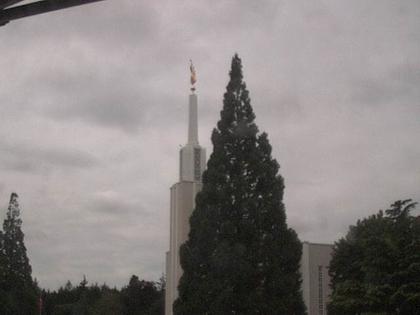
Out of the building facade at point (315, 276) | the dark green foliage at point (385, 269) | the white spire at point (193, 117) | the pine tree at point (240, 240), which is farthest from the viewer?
the white spire at point (193, 117)

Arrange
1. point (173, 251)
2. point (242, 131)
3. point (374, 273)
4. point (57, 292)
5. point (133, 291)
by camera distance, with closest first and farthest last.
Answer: point (374, 273), point (242, 131), point (173, 251), point (133, 291), point (57, 292)

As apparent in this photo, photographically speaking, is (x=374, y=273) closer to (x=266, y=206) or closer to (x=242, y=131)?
(x=266, y=206)

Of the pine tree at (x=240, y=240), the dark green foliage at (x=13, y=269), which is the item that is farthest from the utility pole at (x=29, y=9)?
the dark green foliage at (x=13, y=269)

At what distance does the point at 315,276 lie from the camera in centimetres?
3669

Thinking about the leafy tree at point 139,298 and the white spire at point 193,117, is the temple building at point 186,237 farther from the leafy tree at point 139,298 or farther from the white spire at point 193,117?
the leafy tree at point 139,298

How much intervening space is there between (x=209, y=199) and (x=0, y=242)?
3064cm

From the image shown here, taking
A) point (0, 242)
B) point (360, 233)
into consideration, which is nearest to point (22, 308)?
point (0, 242)

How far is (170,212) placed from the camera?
4328cm

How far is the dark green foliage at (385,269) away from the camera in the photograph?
76.3 feet

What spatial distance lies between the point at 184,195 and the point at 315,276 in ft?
33.5

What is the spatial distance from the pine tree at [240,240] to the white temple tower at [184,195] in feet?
45.0

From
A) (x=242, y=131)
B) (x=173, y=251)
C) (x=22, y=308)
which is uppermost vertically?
(x=242, y=131)

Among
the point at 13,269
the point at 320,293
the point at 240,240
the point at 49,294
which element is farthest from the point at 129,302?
the point at 240,240

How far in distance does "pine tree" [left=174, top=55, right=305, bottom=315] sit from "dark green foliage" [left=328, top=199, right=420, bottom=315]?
2.17 m
